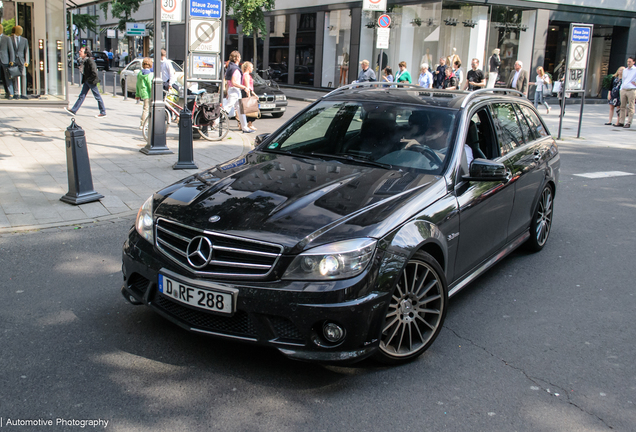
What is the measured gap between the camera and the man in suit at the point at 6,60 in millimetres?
18297

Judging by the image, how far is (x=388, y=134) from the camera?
4566 millimetres

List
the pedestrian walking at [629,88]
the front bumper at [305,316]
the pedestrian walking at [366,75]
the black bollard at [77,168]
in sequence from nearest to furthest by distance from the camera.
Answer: the front bumper at [305,316]
the black bollard at [77,168]
the pedestrian walking at [629,88]
the pedestrian walking at [366,75]

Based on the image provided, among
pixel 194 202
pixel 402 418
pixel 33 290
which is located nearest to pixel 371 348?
pixel 402 418

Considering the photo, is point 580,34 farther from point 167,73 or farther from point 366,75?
point 167,73

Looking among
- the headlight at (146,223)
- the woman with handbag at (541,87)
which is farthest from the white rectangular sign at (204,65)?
the woman with handbag at (541,87)

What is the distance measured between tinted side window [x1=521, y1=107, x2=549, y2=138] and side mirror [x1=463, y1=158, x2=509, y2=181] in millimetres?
1945

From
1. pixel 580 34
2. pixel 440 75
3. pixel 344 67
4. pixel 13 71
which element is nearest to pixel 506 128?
pixel 580 34

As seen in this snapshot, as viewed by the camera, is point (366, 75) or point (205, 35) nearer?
point (205, 35)

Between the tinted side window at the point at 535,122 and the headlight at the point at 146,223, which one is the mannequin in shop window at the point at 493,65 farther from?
the headlight at the point at 146,223

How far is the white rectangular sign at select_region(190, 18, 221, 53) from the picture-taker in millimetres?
13672

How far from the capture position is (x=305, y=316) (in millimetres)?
3166

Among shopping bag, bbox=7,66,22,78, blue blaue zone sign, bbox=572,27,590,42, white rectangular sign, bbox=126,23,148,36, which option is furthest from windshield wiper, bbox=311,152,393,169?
white rectangular sign, bbox=126,23,148,36

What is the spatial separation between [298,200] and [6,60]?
18.1m

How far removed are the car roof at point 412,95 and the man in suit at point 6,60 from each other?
16553mm
